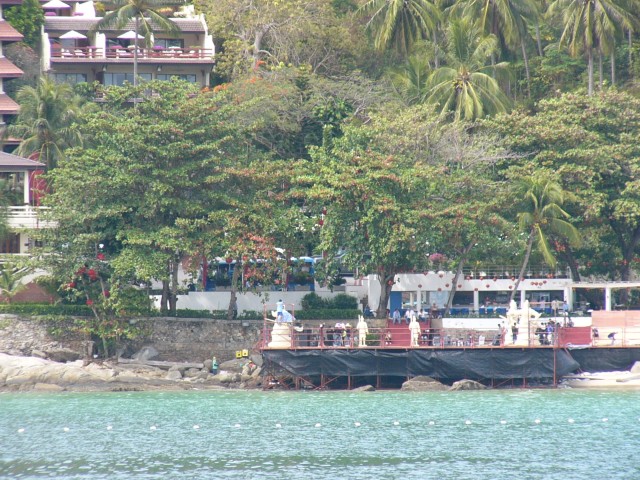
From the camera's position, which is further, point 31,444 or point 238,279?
point 238,279

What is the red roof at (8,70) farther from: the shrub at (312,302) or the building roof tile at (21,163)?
the shrub at (312,302)

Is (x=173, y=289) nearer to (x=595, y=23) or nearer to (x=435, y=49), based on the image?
(x=435, y=49)

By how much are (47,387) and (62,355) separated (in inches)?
118

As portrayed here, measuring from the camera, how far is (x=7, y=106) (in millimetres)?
65062

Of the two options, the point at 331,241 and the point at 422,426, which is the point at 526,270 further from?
the point at 422,426

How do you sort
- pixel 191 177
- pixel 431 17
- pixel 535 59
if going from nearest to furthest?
pixel 191 177 → pixel 431 17 → pixel 535 59

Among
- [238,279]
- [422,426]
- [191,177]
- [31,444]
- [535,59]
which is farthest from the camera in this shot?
[535,59]

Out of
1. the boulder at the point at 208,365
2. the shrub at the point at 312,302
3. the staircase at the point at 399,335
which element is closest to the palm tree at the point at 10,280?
the boulder at the point at 208,365

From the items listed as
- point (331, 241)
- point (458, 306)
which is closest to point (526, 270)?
point (458, 306)

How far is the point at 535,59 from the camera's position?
70188mm

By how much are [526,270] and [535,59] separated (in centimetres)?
1786

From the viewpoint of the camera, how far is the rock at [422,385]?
46.6 meters

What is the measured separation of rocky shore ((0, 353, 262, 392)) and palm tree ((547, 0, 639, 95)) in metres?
24.7

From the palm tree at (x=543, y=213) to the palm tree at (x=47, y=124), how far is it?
2198cm
